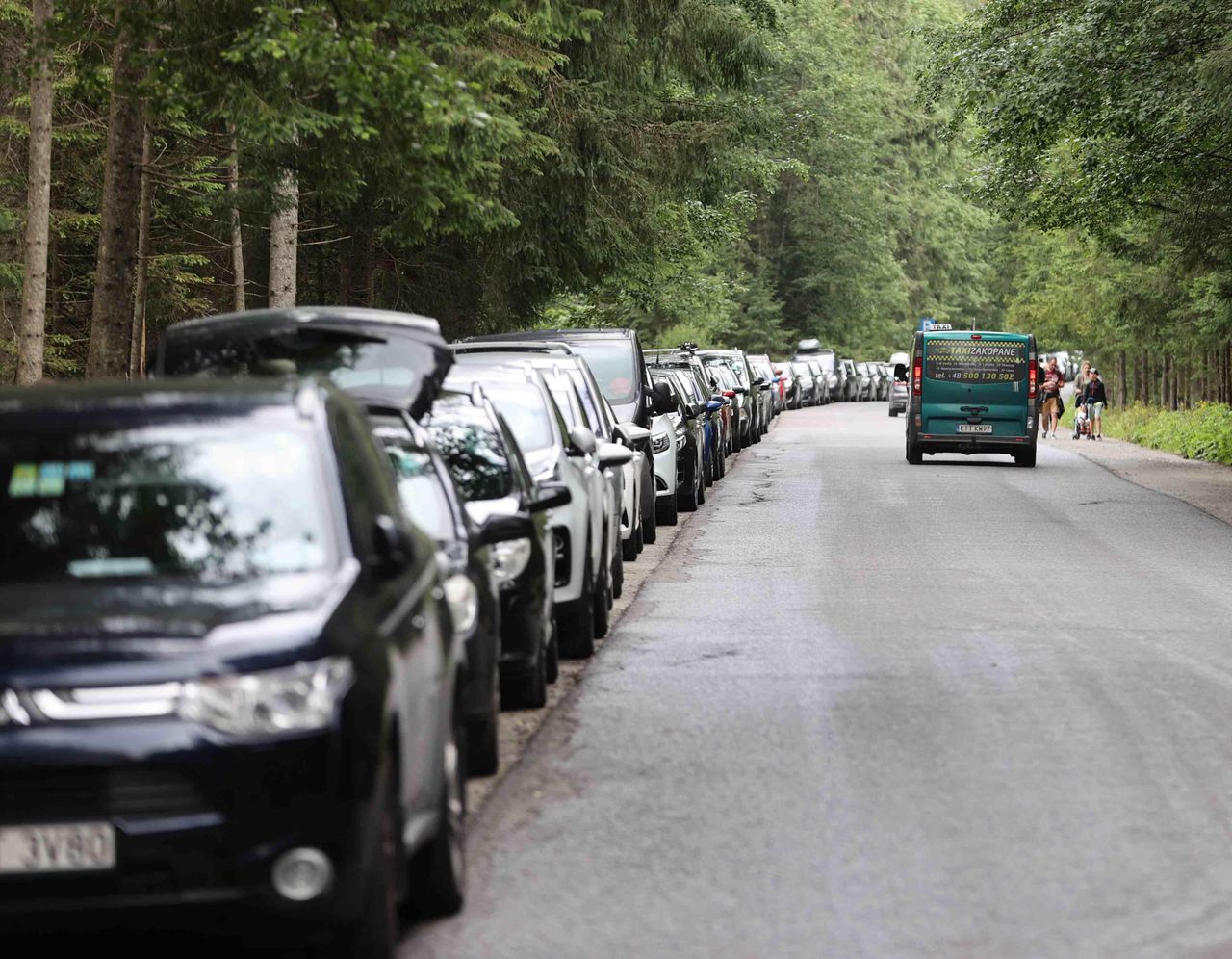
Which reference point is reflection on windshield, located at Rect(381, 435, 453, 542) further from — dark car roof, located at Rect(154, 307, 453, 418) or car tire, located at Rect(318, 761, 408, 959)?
car tire, located at Rect(318, 761, 408, 959)

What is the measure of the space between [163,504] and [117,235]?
13206 millimetres

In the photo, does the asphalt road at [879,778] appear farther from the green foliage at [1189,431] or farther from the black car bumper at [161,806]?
the green foliage at [1189,431]

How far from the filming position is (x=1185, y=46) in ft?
81.8

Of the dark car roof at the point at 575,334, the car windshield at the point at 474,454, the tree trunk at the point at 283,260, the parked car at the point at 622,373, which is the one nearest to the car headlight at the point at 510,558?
the car windshield at the point at 474,454

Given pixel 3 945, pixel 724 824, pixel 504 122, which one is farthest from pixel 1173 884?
pixel 504 122

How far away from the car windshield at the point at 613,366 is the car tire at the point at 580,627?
8.84 m

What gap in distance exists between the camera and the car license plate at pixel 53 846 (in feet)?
16.2

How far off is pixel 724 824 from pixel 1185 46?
1934 cm

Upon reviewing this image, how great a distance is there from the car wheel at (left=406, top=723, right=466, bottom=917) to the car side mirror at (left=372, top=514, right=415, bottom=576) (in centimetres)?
79

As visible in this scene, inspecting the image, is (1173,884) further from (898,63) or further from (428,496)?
(898,63)

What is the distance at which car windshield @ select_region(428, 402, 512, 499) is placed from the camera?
1060 centimetres

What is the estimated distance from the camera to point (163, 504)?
19.1ft

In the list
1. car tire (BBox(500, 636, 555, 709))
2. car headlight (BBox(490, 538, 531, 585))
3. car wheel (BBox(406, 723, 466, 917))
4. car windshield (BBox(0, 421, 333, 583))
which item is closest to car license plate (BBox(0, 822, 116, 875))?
car windshield (BBox(0, 421, 333, 583))

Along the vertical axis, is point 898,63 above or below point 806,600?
above
